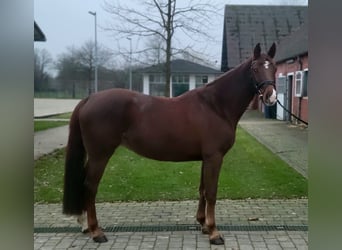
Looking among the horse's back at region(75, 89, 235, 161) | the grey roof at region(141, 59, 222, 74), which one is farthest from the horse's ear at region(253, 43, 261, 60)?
the grey roof at region(141, 59, 222, 74)

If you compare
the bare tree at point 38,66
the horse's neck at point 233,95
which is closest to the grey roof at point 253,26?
the bare tree at point 38,66

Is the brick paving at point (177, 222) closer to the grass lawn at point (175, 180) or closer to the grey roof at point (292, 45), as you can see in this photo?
the grass lawn at point (175, 180)

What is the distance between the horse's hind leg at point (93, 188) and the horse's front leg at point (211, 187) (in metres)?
0.96

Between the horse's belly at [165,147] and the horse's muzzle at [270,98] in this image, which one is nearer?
the horse's muzzle at [270,98]

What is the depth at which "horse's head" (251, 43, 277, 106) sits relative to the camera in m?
3.41

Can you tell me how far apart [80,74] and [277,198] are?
16597mm

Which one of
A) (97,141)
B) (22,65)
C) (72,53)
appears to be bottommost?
(97,141)

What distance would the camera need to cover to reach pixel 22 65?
1.03 meters

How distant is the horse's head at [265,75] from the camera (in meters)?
3.41

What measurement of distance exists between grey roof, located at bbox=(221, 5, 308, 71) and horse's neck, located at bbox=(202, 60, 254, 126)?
12.0 m

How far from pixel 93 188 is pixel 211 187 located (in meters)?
1.12

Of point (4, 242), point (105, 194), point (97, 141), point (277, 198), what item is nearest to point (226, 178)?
point (277, 198)

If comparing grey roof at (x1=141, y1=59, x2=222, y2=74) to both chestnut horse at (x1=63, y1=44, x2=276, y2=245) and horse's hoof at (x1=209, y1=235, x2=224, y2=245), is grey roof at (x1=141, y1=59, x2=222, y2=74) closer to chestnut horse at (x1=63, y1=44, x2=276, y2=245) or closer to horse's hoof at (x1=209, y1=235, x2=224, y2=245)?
chestnut horse at (x1=63, y1=44, x2=276, y2=245)

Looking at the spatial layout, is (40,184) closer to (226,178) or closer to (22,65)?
(226,178)
